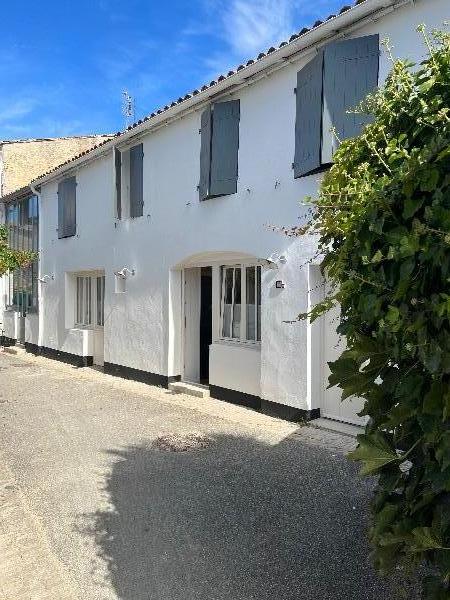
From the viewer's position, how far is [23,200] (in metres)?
18.0

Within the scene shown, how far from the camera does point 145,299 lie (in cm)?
1108

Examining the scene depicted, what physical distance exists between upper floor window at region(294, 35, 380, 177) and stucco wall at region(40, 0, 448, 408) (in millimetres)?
229

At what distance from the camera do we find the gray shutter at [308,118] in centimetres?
695

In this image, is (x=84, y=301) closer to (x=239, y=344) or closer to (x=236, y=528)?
(x=239, y=344)

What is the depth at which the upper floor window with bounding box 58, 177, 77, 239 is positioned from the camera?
14.0 m

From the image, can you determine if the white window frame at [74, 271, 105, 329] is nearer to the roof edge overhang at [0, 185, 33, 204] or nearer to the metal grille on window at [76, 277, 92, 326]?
the metal grille on window at [76, 277, 92, 326]

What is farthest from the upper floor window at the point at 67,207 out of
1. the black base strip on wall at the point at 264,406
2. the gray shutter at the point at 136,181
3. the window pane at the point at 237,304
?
the black base strip on wall at the point at 264,406

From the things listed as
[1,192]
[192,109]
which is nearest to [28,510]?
[192,109]

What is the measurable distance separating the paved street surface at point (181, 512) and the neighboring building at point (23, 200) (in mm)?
10609

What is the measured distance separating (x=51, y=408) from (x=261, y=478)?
5.03 meters

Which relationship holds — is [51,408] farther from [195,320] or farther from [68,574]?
[68,574]

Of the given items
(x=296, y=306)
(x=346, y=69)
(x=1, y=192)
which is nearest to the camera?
(x=346, y=69)

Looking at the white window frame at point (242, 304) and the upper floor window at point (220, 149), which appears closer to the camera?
the upper floor window at point (220, 149)

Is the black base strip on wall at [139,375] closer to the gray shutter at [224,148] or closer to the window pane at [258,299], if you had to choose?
the window pane at [258,299]
